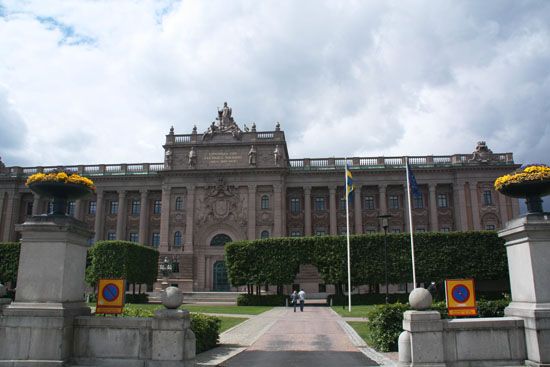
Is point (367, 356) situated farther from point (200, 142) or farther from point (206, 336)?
point (200, 142)

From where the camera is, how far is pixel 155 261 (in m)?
58.2

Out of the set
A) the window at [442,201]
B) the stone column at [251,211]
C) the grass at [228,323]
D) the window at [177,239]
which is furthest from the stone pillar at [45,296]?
the window at [442,201]

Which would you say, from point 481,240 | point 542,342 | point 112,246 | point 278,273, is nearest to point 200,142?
point 112,246

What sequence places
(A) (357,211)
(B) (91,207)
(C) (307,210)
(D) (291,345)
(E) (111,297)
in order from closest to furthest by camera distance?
(E) (111,297) < (D) (291,345) < (A) (357,211) < (C) (307,210) < (B) (91,207)

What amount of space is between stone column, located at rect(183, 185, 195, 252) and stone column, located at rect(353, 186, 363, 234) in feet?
75.6

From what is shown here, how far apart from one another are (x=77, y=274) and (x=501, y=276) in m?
45.0

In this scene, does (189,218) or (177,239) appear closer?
(189,218)

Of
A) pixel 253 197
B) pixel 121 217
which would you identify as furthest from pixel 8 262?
pixel 253 197

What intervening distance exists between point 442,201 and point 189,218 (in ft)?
119

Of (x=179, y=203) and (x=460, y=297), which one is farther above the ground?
(x=179, y=203)

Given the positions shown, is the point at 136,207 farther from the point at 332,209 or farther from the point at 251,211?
the point at 332,209

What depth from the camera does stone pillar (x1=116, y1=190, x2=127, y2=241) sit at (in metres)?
67.1

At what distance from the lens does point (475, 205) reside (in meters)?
63.5

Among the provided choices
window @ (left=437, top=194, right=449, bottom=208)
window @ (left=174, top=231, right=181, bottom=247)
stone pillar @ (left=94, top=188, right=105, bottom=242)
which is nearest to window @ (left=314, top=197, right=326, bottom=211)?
window @ (left=437, top=194, right=449, bottom=208)
